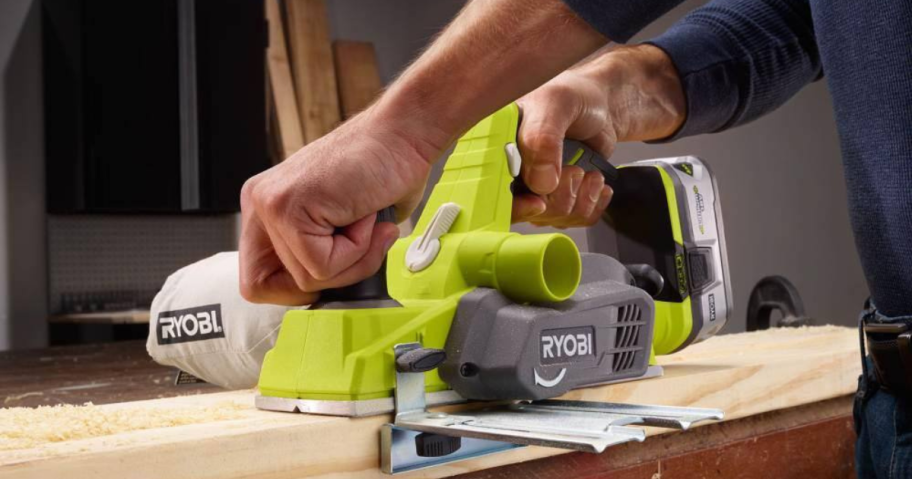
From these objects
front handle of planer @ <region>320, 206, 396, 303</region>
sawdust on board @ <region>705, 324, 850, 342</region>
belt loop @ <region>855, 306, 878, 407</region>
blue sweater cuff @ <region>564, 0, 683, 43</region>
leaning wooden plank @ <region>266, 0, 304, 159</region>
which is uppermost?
leaning wooden plank @ <region>266, 0, 304, 159</region>

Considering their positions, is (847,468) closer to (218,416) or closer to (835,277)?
(218,416)

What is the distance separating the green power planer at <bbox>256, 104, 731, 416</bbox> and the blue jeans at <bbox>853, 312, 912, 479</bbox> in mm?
268

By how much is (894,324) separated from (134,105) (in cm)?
462

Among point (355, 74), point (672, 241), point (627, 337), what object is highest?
point (355, 74)

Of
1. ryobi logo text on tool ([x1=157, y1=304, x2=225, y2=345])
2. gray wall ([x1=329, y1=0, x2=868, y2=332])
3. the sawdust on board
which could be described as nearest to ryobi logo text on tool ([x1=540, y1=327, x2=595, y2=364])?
ryobi logo text on tool ([x1=157, y1=304, x2=225, y2=345])

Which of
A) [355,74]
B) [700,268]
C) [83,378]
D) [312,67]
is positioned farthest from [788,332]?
[355,74]

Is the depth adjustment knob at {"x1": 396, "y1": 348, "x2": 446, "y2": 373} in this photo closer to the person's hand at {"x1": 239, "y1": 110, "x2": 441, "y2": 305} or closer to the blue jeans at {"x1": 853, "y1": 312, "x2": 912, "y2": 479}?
the person's hand at {"x1": 239, "y1": 110, "x2": 441, "y2": 305}

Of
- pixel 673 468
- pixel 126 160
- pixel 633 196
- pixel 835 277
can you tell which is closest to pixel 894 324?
pixel 673 468

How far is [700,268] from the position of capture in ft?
4.58

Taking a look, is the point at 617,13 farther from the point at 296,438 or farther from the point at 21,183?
the point at 21,183

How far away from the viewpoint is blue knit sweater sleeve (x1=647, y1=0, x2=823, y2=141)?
1274 millimetres

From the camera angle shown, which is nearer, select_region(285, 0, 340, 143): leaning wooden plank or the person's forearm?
the person's forearm

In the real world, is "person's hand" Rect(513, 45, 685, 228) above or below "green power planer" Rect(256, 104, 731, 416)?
above

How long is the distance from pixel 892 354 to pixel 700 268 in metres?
0.54
